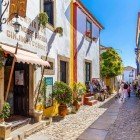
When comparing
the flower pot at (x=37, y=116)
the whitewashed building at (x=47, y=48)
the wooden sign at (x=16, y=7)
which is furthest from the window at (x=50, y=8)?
the flower pot at (x=37, y=116)

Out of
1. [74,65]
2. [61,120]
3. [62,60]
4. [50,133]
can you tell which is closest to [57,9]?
[62,60]

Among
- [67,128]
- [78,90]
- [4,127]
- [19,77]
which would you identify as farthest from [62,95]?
[4,127]

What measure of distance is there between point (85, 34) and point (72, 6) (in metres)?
3.53

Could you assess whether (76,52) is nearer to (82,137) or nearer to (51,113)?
(51,113)

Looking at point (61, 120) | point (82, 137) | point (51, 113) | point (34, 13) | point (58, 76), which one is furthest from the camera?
point (58, 76)

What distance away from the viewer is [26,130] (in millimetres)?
10109

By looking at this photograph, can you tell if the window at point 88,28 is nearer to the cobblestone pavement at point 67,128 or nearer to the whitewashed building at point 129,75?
the cobblestone pavement at point 67,128

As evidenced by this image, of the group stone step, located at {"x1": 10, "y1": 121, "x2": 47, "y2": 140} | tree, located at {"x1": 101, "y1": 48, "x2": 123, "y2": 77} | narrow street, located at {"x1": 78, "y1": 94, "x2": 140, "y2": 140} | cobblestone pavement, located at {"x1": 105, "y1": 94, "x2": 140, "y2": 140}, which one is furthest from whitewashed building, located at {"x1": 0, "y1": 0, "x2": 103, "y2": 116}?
tree, located at {"x1": 101, "y1": 48, "x2": 123, "y2": 77}

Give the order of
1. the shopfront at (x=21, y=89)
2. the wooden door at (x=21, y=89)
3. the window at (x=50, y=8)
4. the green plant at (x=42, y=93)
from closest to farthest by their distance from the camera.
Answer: the shopfront at (x=21, y=89) < the wooden door at (x=21, y=89) < the green plant at (x=42, y=93) < the window at (x=50, y=8)

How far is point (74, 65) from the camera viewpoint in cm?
1827

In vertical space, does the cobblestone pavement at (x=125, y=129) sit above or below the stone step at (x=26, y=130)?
below

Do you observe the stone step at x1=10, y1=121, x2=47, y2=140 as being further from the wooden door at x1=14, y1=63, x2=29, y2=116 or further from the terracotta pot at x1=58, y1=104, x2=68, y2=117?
the terracotta pot at x1=58, y1=104, x2=68, y2=117

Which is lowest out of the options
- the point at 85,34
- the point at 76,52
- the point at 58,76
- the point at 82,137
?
the point at 82,137

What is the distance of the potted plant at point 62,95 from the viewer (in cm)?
1373
